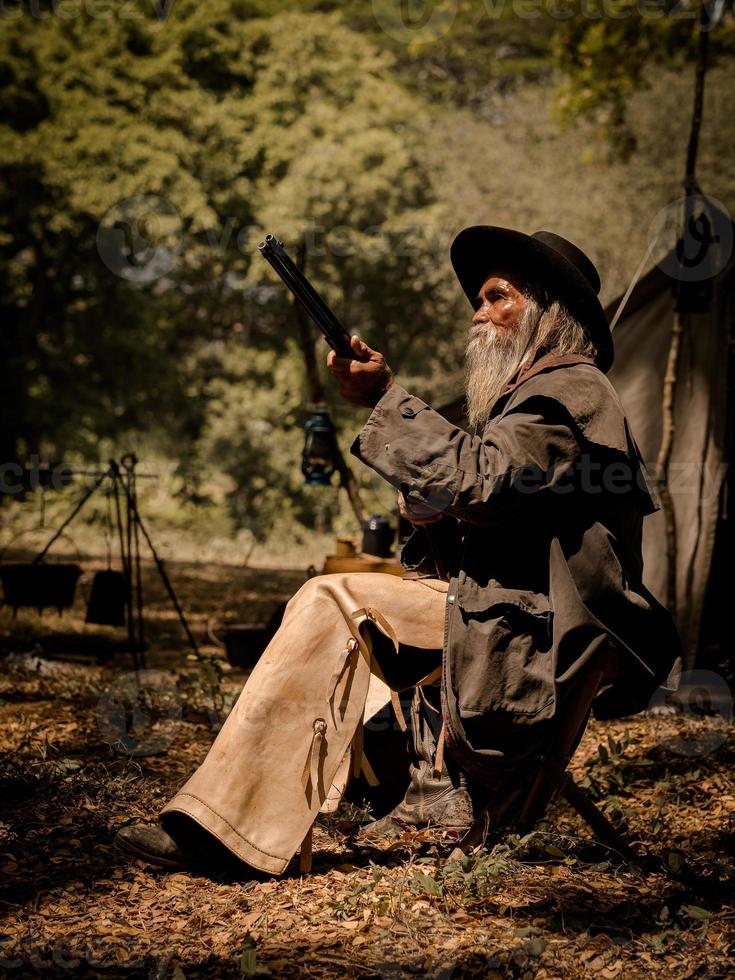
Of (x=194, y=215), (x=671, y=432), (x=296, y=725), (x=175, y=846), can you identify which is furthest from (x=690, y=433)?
(x=194, y=215)

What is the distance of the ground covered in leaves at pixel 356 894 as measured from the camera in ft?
7.56

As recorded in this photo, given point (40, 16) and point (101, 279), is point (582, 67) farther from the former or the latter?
point (40, 16)

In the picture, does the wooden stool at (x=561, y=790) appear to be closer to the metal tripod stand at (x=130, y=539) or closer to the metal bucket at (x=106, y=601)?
the metal tripod stand at (x=130, y=539)

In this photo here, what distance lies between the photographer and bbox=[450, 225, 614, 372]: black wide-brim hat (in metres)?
2.89

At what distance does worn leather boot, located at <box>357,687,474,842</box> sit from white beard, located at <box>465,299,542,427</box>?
36.7 inches

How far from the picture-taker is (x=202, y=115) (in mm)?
17359

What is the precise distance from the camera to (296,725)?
266cm

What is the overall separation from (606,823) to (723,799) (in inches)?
43.5

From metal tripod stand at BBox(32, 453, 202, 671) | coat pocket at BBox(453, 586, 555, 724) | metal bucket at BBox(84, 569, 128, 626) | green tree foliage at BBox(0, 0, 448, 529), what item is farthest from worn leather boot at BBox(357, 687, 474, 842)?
green tree foliage at BBox(0, 0, 448, 529)

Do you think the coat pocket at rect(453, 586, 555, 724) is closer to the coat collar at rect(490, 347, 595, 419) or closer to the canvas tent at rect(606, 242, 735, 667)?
the coat collar at rect(490, 347, 595, 419)

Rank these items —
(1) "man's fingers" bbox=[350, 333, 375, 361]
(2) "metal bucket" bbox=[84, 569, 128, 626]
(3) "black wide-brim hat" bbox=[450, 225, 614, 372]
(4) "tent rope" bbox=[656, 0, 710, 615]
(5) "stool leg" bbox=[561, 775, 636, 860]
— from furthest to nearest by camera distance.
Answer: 1. (2) "metal bucket" bbox=[84, 569, 128, 626]
2. (4) "tent rope" bbox=[656, 0, 710, 615]
3. (3) "black wide-brim hat" bbox=[450, 225, 614, 372]
4. (5) "stool leg" bbox=[561, 775, 636, 860]
5. (1) "man's fingers" bbox=[350, 333, 375, 361]

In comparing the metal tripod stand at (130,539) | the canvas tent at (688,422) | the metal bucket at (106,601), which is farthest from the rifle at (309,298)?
the metal bucket at (106,601)

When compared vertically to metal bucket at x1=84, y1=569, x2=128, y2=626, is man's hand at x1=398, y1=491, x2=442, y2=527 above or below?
Answer: above

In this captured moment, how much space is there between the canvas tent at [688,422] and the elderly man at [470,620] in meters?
3.03
